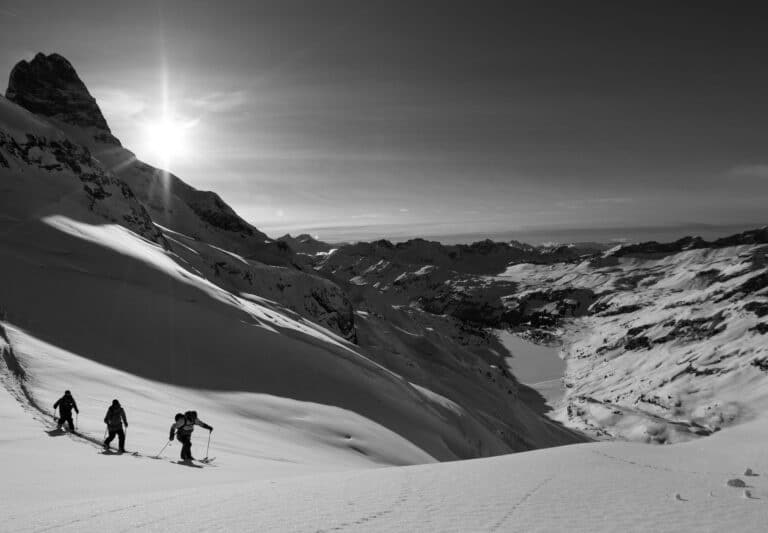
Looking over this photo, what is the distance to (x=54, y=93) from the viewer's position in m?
134

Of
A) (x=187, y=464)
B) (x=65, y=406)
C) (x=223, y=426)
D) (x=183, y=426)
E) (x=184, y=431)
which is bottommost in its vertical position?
(x=223, y=426)

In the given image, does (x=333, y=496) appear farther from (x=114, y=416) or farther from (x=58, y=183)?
(x=58, y=183)

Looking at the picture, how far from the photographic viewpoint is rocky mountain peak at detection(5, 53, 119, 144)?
131 meters

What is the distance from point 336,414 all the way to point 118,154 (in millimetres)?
130025

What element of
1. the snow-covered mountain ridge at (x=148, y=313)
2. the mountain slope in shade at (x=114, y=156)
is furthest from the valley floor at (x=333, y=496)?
the mountain slope in shade at (x=114, y=156)

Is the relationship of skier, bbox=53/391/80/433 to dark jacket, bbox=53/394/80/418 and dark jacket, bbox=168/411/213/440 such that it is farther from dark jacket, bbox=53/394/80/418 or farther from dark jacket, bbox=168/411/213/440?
dark jacket, bbox=168/411/213/440

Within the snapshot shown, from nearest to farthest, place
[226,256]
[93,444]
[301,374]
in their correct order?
[93,444], [301,374], [226,256]

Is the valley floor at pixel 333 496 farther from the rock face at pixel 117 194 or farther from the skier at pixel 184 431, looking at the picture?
the rock face at pixel 117 194

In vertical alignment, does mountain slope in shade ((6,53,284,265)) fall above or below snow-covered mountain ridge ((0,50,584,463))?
above

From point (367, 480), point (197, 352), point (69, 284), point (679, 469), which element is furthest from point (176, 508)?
point (69, 284)

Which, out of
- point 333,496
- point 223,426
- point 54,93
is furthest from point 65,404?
point 54,93

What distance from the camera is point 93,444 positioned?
1374 centimetres

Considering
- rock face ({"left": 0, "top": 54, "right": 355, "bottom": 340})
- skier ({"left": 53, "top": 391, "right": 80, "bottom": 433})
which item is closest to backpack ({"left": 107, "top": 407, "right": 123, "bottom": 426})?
skier ({"left": 53, "top": 391, "right": 80, "bottom": 433})

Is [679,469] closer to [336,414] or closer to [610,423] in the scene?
[336,414]
